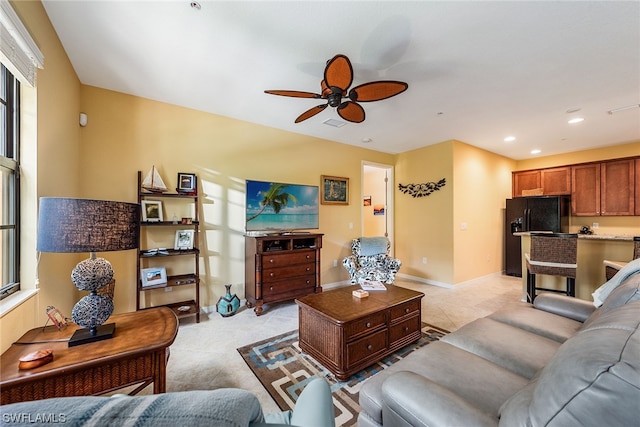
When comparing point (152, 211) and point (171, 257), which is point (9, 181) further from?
point (171, 257)

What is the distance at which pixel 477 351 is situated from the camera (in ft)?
4.82

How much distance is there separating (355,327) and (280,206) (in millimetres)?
2303

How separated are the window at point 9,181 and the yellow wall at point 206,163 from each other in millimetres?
1172

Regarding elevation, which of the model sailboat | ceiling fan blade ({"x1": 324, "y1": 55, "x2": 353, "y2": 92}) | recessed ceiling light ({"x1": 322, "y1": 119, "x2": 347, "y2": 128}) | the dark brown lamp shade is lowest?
the dark brown lamp shade

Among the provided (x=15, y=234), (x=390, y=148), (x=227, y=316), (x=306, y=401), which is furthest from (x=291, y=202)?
(x=306, y=401)

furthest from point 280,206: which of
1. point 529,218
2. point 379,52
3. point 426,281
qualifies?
point 529,218

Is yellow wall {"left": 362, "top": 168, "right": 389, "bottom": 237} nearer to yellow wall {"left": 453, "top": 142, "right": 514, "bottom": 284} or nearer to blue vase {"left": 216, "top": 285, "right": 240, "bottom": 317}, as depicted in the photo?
yellow wall {"left": 453, "top": 142, "right": 514, "bottom": 284}

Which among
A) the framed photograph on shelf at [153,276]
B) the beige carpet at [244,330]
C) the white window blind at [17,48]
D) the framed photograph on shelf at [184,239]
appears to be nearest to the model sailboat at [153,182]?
the framed photograph on shelf at [184,239]

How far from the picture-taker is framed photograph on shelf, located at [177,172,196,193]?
305cm

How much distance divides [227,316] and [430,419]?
109 inches

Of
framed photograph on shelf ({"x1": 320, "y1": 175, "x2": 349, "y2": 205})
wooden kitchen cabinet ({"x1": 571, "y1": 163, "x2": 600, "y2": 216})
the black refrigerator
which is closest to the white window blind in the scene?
framed photograph on shelf ({"x1": 320, "y1": 175, "x2": 349, "y2": 205})

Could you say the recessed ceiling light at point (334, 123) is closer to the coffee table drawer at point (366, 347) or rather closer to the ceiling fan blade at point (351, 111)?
the ceiling fan blade at point (351, 111)

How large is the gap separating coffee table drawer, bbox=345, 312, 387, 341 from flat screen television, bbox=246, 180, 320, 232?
2134 millimetres

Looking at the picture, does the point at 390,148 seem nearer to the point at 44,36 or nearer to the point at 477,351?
the point at 477,351
